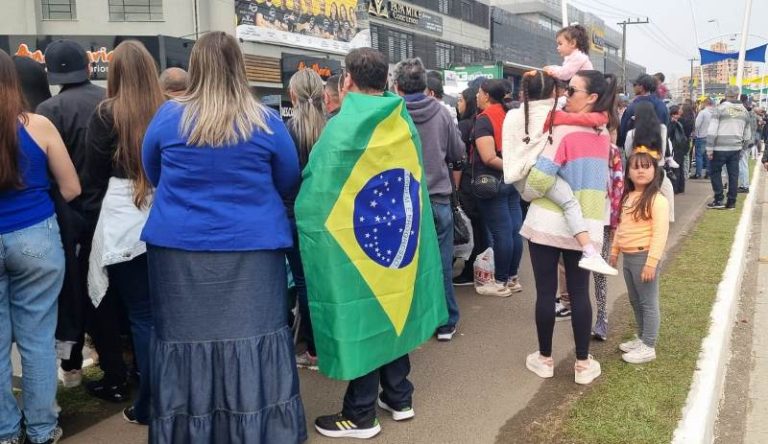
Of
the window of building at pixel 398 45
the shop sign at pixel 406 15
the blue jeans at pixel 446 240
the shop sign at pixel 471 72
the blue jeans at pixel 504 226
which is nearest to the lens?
the blue jeans at pixel 446 240

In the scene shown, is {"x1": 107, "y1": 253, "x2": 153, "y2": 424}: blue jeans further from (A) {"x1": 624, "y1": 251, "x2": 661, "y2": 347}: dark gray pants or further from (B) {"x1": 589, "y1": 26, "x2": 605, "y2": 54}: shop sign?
(B) {"x1": 589, "y1": 26, "x2": 605, "y2": 54}: shop sign

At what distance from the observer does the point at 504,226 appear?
5570mm

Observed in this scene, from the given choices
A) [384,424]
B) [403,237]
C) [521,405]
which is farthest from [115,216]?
[521,405]

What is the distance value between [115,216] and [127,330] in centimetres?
113

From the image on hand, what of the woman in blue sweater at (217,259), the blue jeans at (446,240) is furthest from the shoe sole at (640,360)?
the woman in blue sweater at (217,259)

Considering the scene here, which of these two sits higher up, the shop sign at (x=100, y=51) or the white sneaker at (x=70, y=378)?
the shop sign at (x=100, y=51)

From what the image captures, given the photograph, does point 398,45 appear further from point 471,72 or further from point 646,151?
point 646,151

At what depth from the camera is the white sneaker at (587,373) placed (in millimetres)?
3971

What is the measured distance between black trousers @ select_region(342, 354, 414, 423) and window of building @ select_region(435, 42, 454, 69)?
4794cm

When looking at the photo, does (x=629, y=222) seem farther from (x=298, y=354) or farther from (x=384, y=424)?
(x=298, y=354)

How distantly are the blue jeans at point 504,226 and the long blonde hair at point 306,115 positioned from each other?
2.03m

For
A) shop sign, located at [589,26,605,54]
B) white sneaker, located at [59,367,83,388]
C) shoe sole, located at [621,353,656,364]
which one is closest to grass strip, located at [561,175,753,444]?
shoe sole, located at [621,353,656,364]

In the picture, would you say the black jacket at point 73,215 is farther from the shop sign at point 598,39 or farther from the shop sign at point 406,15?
the shop sign at point 598,39

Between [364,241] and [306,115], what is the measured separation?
4.19ft
